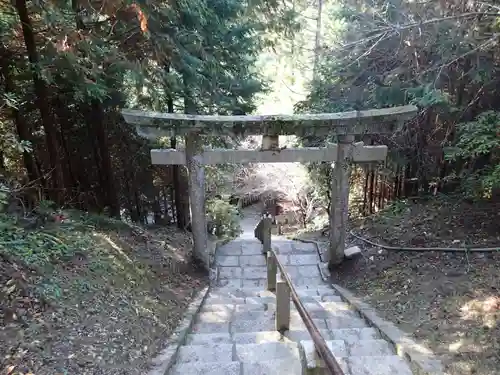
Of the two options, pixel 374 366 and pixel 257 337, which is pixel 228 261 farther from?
pixel 374 366

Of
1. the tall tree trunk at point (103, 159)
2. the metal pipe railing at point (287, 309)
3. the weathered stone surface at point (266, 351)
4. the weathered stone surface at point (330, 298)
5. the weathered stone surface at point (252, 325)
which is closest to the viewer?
the metal pipe railing at point (287, 309)

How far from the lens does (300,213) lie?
59.7 ft

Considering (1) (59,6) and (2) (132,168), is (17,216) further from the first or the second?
(2) (132,168)

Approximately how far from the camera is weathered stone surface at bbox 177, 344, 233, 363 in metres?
3.98

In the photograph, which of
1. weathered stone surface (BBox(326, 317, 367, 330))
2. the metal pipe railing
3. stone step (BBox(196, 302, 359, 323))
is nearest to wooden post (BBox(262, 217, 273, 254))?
the metal pipe railing

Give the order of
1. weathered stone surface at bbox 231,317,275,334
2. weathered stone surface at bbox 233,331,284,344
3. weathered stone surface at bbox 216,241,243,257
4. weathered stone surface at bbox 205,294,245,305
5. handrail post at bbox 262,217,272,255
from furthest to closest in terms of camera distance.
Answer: weathered stone surface at bbox 216,241,243,257
handrail post at bbox 262,217,272,255
weathered stone surface at bbox 205,294,245,305
weathered stone surface at bbox 231,317,275,334
weathered stone surface at bbox 233,331,284,344

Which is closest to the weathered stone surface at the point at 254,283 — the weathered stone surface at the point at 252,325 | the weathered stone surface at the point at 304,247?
the weathered stone surface at the point at 304,247

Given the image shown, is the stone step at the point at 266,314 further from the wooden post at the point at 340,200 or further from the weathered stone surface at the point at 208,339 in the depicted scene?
the wooden post at the point at 340,200

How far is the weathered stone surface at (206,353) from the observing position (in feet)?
13.0

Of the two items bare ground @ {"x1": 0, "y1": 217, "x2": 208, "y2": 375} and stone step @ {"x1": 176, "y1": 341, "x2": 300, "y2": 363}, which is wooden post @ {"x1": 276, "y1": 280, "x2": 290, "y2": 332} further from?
bare ground @ {"x1": 0, "y1": 217, "x2": 208, "y2": 375}

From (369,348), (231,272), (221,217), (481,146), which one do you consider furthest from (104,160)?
(481,146)

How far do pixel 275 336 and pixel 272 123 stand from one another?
11.8ft

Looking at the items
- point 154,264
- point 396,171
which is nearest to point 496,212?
point 396,171

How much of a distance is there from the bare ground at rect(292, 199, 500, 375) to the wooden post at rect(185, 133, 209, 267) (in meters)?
2.70
